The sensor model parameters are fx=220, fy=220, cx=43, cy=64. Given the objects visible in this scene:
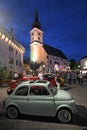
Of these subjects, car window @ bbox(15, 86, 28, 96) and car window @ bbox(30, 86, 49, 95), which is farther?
car window @ bbox(15, 86, 28, 96)

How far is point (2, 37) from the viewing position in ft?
135

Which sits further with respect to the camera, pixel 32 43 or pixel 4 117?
pixel 32 43

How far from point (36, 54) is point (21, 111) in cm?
8635

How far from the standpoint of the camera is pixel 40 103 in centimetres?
918

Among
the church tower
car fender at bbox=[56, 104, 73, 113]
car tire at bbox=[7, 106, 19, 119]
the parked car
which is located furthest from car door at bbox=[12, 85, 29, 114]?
the church tower

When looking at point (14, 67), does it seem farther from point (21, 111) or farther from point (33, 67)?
point (21, 111)

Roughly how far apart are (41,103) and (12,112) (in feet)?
4.73

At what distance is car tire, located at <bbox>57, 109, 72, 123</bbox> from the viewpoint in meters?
8.94

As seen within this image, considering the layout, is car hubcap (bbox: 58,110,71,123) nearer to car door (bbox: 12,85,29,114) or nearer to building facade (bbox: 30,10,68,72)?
car door (bbox: 12,85,29,114)

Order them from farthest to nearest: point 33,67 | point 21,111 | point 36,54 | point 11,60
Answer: point 36,54, point 33,67, point 11,60, point 21,111

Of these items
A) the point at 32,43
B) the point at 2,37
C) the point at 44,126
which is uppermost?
the point at 32,43

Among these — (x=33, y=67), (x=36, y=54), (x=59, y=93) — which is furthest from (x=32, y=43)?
(x=59, y=93)

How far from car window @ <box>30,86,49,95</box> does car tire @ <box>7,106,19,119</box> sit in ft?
3.34

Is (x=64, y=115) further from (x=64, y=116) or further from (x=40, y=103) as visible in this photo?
(x=40, y=103)
